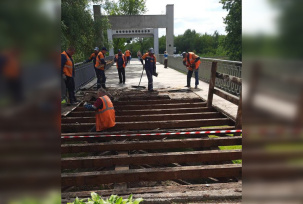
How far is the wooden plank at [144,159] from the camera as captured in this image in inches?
147

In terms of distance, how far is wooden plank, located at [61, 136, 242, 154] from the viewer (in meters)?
4.25

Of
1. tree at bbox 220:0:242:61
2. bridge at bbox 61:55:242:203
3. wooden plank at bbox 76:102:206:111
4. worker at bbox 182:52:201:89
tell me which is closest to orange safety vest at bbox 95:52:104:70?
bridge at bbox 61:55:242:203

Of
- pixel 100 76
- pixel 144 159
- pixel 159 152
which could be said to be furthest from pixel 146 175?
pixel 100 76

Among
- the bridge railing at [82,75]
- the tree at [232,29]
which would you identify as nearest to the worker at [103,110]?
the bridge railing at [82,75]

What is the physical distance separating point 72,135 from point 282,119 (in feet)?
15.4

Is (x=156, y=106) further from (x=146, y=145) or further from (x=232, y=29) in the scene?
(x=232, y=29)

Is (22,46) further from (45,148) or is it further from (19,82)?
(45,148)

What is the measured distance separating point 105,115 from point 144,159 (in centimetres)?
155

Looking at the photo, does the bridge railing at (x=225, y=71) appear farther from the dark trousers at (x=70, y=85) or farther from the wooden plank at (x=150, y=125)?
the dark trousers at (x=70, y=85)

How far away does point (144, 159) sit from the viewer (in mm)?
3801

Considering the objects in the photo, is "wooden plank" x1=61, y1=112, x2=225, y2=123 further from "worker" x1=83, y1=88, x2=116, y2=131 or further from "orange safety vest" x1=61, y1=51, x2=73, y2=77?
"orange safety vest" x1=61, y1=51, x2=73, y2=77

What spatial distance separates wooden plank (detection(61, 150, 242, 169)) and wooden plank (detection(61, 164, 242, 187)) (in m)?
0.36

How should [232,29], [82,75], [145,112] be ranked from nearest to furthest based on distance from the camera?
[145,112] → [82,75] → [232,29]

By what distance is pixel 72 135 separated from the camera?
4.80 metres
